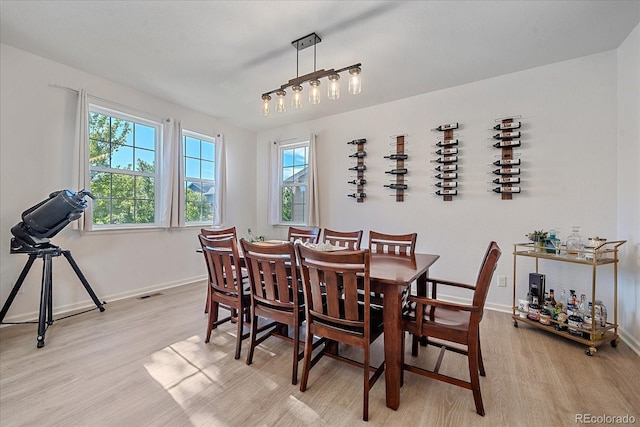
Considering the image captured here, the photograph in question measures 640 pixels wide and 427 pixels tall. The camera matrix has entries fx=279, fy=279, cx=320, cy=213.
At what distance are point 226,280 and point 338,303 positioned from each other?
41.6 inches

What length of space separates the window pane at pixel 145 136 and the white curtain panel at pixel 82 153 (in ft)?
2.16

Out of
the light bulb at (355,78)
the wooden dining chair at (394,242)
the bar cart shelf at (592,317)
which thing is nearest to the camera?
the light bulb at (355,78)

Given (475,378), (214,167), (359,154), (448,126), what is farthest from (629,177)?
(214,167)

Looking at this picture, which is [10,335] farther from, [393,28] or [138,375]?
[393,28]

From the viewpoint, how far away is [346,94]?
12.2 ft

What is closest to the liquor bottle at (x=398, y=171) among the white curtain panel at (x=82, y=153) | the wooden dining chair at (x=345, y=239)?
the wooden dining chair at (x=345, y=239)

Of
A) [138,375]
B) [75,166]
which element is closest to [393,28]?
[138,375]

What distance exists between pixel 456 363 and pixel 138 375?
7.58 feet

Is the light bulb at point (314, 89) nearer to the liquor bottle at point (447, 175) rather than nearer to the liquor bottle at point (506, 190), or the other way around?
the liquor bottle at point (447, 175)

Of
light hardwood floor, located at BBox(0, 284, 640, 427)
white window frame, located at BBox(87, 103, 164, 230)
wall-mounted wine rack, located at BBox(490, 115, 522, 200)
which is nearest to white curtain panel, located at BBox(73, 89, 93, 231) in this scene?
white window frame, located at BBox(87, 103, 164, 230)

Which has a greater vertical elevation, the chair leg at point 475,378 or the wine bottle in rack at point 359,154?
the wine bottle in rack at point 359,154

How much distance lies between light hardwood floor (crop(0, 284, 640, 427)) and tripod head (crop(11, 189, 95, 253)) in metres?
0.83

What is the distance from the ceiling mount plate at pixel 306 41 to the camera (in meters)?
2.46

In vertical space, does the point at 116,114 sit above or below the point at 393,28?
below
